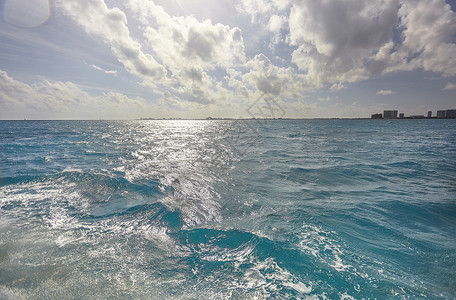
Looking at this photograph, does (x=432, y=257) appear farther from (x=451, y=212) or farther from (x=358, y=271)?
(x=451, y=212)

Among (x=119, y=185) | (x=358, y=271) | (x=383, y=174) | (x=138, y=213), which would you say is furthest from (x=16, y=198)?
(x=383, y=174)

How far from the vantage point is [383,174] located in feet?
47.4

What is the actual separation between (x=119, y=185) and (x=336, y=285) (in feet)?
36.8

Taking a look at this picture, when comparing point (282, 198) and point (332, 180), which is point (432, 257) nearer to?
point (282, 198)

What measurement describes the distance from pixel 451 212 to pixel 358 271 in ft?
24.7

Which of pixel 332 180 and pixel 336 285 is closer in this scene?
pixel 336 285

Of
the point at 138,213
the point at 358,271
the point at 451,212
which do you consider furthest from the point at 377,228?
the point at 138,213

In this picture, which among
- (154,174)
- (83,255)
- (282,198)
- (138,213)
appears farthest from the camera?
(154,174)

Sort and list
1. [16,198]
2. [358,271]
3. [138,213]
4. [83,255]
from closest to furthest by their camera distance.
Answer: [358,271], [83,255], [138,213], [16,198]

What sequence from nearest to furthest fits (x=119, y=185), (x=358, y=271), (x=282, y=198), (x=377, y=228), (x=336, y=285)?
(x=336, y=285)
(x=358, y=271)
(x=377, y=228)
(x=282, y=198)
(x=119, y=185)

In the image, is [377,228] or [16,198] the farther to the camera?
[16,198]

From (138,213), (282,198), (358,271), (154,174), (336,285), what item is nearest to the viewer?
(336,285)

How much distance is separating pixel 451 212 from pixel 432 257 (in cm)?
497

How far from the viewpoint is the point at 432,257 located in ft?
17.8
